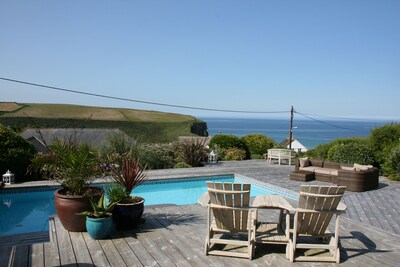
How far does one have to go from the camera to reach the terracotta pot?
453 centimetres

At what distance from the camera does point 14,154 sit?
30.0 feet

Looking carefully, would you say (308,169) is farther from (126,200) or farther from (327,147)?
(126,200)

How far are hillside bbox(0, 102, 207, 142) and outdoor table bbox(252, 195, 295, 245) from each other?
1799 inches

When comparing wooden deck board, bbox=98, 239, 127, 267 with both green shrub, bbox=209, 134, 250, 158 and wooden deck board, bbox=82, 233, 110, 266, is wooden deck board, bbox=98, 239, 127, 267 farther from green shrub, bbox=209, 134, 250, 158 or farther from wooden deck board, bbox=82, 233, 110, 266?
green shrub, bbox=209, 134, 250, 158

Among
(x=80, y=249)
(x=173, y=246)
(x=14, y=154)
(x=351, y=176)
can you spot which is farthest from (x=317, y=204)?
(x=14, y=154)

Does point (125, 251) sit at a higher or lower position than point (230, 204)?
lower

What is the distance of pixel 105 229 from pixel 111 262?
2.38 feet

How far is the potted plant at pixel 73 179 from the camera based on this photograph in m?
4.55

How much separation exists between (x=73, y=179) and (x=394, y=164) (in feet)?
31.1

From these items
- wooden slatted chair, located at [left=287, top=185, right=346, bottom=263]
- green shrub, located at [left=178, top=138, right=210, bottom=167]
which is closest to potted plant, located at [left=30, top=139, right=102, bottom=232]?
wooden slatted chair, located at [left=287, top=185, right=346, bottom=263]

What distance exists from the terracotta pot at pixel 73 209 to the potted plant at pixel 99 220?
0.45 ft

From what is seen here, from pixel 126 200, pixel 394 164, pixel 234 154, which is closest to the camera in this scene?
pixel 126 200

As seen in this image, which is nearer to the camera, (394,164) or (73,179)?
(73,179)

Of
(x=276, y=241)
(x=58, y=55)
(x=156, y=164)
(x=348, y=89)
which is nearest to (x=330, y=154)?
(x=156, y=164)
